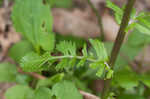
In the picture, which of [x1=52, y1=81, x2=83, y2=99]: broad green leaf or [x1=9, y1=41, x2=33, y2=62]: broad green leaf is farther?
[x1=9, y1=41, x2=33, y2=62]: broad green leaf

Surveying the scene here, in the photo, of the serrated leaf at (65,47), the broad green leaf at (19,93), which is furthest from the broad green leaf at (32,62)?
the broad green leaf at (19,93)

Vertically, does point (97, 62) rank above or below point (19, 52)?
above

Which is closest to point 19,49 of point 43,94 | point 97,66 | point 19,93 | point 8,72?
point 8,72

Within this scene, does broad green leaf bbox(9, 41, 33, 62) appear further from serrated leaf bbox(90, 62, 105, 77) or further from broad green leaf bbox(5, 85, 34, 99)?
serrated leaf bbox(90, 62, 105, 77)

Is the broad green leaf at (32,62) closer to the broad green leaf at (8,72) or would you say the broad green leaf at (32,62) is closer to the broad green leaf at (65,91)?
the broad green leaf at (65,91)

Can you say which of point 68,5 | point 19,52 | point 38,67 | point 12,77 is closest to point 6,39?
point 19,52

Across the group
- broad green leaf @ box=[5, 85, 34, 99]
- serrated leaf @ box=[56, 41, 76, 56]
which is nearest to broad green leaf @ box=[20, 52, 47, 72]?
serrated leaf @ box=[56, 41, 76, 56]

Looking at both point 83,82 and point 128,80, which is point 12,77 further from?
point 128,80
